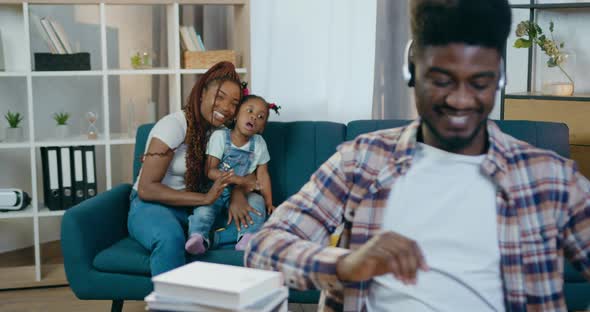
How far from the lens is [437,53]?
1.21 m

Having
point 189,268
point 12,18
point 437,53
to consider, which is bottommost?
point 189,268

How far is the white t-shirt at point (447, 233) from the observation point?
1222 mm

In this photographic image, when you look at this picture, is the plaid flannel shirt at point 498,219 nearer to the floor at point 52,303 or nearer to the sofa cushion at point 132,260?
the sofa cushion at point 132,260

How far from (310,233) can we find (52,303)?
2.38 m

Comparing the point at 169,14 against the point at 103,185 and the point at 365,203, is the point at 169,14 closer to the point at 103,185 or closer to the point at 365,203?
the point at 103,185

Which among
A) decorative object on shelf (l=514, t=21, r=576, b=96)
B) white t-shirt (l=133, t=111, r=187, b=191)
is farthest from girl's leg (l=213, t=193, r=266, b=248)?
decorative object on shelf (l=514, t=21, r=576, b=96)

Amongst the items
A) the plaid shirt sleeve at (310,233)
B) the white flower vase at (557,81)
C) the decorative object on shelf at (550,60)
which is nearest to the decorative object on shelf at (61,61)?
the decorative object on shelf at (550,60)

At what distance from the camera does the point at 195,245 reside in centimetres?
269

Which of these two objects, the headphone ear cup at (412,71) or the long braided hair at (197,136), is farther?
the long braided hair at (197,136)

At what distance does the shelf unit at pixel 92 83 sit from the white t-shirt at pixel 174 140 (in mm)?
597

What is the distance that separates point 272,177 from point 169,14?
38.9 inches

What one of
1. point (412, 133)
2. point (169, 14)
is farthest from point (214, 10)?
point (412, 133)

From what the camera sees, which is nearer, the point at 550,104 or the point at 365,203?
the point at 365,203

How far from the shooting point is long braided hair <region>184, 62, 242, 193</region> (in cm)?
294
